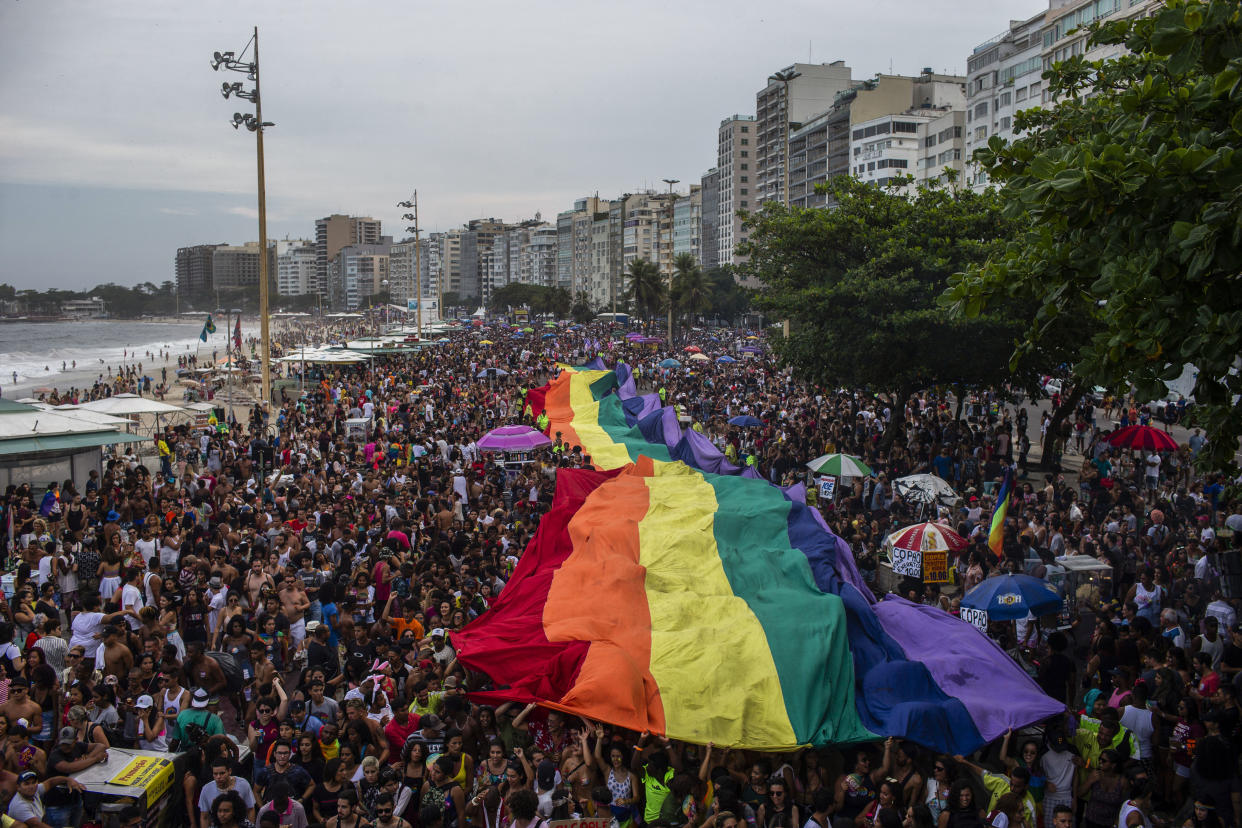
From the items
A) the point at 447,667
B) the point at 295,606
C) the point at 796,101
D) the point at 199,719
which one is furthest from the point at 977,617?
the point at 796,101

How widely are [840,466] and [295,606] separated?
10.6 metres

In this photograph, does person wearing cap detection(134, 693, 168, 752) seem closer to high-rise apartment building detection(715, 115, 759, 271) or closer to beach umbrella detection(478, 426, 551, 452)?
beach umbrella detection(478, 426, 551, 452)

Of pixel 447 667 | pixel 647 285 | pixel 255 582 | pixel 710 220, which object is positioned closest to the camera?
pixel 447 667

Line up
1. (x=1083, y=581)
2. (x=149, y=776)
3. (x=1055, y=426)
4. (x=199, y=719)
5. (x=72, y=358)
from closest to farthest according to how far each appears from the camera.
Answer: (x=149, y=776) < (x=199, y=719) < (x=1083, y=581) < (x=1055, y=426) < (x=72, y=358)

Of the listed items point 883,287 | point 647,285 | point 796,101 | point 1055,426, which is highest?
point 796,101

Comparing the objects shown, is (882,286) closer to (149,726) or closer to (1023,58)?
(149,726)

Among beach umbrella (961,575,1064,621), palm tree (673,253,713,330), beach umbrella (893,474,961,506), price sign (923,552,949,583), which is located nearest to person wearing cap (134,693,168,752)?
beach umbrella (961,575,1064,621)

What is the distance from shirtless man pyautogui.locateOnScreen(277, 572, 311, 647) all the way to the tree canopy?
1439 centimetres

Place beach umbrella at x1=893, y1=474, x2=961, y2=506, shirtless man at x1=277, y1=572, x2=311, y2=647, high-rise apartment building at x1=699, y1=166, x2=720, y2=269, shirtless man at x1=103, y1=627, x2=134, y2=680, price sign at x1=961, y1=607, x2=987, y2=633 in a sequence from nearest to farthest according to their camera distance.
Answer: shirtless man at x1=103, y1=627, x2=134, y2=680 → shirtless man at x1=277, y1=572, x2=311, y2=647 → price sign at x1=961, y1=607, x2=987, y2=633 → beach umbrella at x1=893, y1=474, x2=961, y2=506 → high-rise apartment building at x1=699, y1=166, x2=720, y2=269

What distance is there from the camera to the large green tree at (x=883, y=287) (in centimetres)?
2144

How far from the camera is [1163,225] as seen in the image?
5934mm

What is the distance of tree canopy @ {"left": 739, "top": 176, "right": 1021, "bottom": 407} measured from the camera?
21.4 metres

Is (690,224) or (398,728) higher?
(690,224)

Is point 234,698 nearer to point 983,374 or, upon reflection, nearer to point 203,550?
point 203,550
